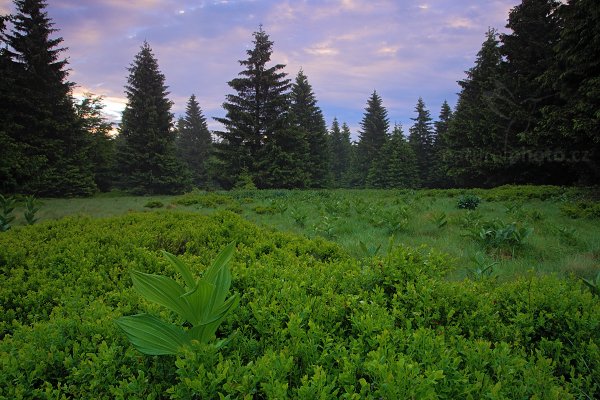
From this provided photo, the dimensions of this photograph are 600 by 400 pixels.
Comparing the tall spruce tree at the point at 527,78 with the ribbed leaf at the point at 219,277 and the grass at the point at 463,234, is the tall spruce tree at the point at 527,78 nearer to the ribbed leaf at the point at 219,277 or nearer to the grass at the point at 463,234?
the grass at the point at 463,234

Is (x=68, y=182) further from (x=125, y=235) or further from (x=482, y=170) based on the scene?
(x=482, y=170)

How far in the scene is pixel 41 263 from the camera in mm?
4215

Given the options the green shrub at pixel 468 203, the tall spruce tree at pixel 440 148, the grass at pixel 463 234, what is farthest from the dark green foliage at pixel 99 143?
the tall spruce tree at pixel 440 148

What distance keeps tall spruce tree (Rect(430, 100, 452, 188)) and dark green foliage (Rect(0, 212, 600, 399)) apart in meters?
43.6

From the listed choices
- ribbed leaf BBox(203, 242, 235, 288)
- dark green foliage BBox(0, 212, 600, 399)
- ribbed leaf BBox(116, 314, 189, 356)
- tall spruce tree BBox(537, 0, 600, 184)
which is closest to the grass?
dark green foliage BBox(0, 212, 600, 399)

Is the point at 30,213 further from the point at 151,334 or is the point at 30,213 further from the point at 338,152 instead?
the point at 338,152

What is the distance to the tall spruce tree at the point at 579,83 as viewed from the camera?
12172 mm

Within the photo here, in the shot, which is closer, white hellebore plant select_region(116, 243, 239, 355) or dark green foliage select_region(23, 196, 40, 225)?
white hellebore plant select_region(116, 243, 239, 355)

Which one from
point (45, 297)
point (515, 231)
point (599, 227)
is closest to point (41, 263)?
point (45, 297)

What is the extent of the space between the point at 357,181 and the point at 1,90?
1819 inches

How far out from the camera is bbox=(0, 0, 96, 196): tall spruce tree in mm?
22953

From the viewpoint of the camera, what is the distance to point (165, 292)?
7.09ft

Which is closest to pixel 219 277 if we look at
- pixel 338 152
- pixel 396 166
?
pixel 396 166

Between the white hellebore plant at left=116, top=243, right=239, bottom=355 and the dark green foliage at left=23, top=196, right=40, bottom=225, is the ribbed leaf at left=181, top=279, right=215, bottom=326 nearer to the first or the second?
the white hellebore plant at left=116, top=243, right=239, bottom=355
